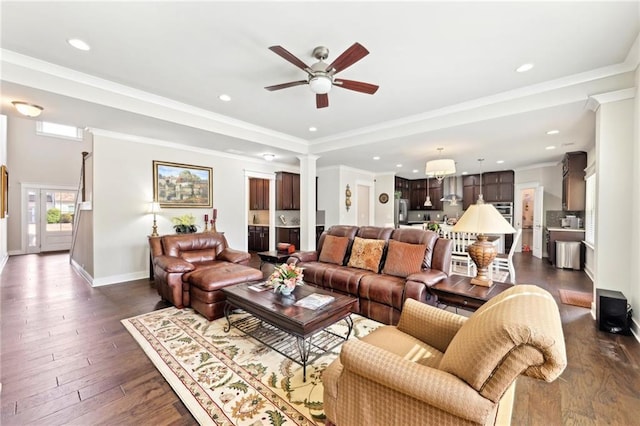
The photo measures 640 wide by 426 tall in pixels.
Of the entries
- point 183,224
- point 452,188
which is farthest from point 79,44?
point 452,188

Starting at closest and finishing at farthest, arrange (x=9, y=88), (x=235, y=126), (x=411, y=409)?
1. (x=411, y=409)
2. (x=9, y=88)
3. (x=235, y=126)

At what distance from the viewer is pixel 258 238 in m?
7.83

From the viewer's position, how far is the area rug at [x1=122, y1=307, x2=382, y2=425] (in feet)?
5.53

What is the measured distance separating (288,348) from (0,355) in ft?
8.23

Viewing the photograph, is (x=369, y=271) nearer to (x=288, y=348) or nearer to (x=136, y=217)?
(x=288, y=348)

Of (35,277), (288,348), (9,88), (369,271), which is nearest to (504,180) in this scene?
(369,271)

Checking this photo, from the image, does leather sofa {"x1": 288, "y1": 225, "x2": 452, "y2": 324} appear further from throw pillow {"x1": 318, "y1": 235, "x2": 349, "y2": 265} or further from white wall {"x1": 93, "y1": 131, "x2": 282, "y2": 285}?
white wall {"x1": 93, "y1": 131, "x2": 282, "y2": 285}

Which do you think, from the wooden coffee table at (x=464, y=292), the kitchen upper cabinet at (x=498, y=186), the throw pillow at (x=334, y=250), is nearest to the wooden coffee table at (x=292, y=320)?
the wooden coffee table at (x=464, y=292)

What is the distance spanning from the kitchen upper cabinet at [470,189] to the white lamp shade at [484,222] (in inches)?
285

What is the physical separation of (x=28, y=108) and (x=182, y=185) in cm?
246

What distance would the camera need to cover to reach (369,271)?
3.51 m

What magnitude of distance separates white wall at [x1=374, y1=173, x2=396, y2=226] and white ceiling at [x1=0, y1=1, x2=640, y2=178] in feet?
12.6

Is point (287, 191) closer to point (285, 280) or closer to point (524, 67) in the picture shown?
point (285, 280)

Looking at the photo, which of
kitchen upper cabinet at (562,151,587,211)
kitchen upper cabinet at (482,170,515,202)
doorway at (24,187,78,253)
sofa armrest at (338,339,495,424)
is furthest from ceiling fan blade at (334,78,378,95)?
doorway at (24,187,78,253)
